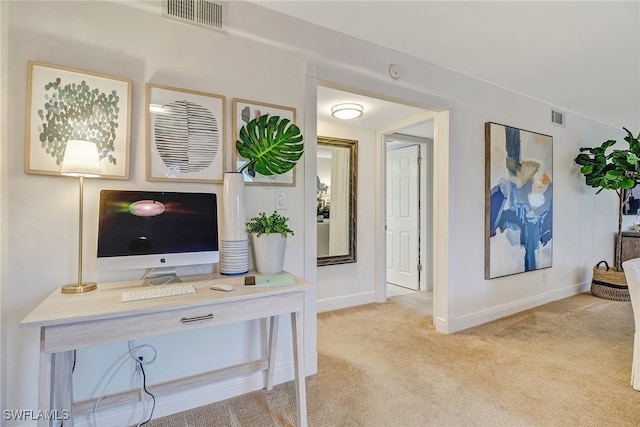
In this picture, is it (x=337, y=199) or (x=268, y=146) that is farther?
Answer: (x=337, y=199)

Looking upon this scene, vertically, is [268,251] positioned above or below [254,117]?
below

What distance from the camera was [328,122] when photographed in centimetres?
374

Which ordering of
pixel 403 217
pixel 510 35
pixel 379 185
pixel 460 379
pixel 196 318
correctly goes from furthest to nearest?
pixel 403 217
pixel 379 185
pixel 510 35
pixel 460 379
pixel 196 318

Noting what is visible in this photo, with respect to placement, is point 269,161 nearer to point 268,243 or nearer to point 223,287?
point 268,243

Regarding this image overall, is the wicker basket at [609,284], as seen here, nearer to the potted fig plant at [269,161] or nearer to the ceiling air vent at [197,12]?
the potted fig plant at [269,161]

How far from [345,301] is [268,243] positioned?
2245 mm

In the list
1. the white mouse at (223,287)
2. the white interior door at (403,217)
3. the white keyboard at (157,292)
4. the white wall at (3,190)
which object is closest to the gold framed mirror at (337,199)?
the white interior door at (403,217)

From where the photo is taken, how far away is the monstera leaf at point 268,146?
76.9 inches

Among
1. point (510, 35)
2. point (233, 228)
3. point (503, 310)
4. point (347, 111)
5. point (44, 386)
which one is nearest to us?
point (44, 386)

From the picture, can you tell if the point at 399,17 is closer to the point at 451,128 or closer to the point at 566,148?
the point at 451,128

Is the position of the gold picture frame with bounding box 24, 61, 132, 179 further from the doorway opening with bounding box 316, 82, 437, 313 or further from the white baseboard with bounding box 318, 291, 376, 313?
the white baseboard with bounding box 318, 291, 376, 313

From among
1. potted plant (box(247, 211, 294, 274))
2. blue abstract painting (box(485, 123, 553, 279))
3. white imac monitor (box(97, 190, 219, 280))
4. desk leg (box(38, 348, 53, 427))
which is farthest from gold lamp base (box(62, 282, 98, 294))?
blue abstract painting (box(485, 123, 553, 279))

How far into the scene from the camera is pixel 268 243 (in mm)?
1835

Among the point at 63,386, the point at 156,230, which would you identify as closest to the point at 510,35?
the point at 156,230
